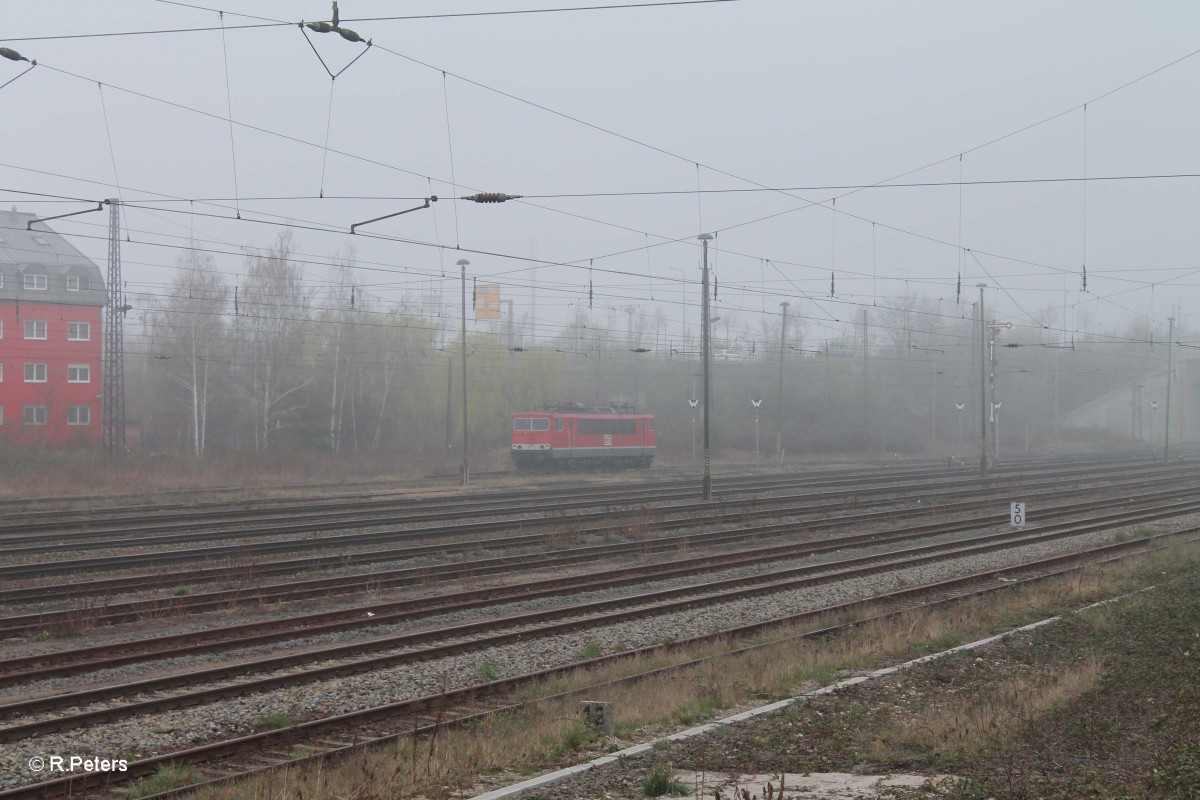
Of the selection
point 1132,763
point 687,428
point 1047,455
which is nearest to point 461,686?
point 1132,763

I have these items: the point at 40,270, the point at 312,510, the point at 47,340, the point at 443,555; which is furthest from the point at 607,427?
the point at 40,270

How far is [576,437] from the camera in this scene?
4925 cm

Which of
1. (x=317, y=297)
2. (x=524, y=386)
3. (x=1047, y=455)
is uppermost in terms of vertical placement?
(x=317, y=297)

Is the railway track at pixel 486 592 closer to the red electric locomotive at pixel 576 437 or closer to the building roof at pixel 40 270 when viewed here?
the red electric locomotive at pixel 576 437

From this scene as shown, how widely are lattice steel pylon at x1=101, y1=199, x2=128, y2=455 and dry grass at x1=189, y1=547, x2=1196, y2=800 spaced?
29.8 meters

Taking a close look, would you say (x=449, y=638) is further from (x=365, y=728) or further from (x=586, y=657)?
(x=365, y=728)

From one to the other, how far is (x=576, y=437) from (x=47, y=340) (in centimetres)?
2716

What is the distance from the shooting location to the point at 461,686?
10906 mm

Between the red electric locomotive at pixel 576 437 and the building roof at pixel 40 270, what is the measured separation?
2289 cm

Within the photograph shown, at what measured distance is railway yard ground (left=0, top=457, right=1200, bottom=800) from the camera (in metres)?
7.61

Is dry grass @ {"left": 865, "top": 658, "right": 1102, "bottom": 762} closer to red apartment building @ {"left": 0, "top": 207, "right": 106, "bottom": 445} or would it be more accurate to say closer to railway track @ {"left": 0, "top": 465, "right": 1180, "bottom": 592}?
railway track @ {"left": 0, "top": 465, "right": 1180, "bottom": 592}

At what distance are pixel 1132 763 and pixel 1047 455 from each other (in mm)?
69343

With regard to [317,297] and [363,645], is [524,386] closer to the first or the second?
[317,297]

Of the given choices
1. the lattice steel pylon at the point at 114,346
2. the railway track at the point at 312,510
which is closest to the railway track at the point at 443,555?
the railway track at the point at 312,510
